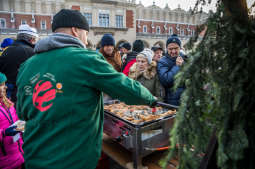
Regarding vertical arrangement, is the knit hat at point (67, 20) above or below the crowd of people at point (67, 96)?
above

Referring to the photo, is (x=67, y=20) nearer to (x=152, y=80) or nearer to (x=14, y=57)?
(x=152, y=80)

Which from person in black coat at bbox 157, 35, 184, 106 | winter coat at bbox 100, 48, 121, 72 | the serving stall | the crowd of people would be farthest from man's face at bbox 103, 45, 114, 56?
the crowd of people

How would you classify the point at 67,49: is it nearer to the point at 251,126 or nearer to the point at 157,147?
the point at 251,126

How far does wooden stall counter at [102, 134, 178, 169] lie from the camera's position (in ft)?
5.87

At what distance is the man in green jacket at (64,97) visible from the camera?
1180mm

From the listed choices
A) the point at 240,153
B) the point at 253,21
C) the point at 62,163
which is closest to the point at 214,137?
the point at 240,153

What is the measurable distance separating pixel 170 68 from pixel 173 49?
386 mm

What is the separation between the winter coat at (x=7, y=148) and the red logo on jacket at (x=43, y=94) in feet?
3.87

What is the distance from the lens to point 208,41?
0.59 meters

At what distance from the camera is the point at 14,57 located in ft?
9.66

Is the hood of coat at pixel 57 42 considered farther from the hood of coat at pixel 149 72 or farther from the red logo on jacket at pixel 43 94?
the hood of coat at pixel 149 72

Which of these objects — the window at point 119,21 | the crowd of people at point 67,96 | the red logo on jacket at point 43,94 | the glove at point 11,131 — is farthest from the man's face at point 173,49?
the window at point 119,21

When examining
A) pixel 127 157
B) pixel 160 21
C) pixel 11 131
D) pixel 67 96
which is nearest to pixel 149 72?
pixel 127 157

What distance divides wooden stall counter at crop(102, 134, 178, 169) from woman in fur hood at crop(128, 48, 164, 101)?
1101 millimetres
